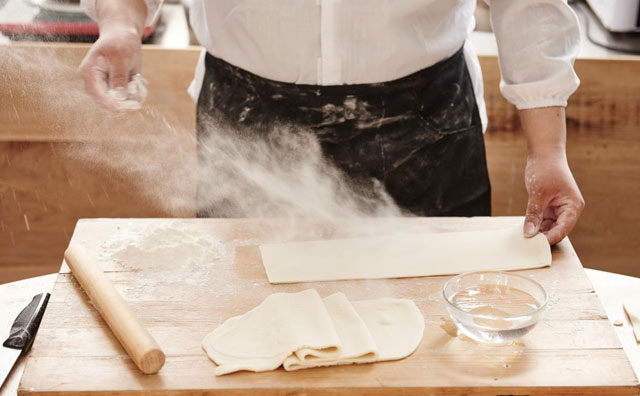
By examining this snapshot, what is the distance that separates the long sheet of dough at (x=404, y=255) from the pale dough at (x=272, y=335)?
118 mm

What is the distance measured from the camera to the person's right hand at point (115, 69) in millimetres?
1580

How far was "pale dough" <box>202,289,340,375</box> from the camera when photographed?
47.3 inches

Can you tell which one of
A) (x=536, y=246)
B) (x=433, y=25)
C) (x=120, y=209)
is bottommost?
(x=120, y=209)

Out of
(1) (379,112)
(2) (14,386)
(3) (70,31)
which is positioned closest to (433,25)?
(1) (379,112)

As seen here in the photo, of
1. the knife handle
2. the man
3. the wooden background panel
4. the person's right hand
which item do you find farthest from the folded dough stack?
the wooden background panel

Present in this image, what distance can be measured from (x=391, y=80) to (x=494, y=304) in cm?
62

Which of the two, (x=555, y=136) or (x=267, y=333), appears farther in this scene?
(x=555, y=136)

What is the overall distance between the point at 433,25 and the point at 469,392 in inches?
35.3

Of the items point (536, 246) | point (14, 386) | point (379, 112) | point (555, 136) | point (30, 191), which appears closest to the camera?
point (14, 386)

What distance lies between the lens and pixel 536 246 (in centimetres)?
154

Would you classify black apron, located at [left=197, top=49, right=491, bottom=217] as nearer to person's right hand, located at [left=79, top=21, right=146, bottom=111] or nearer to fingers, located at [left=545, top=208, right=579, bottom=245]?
person's right hand, located at [left=79, top=21, right=146, bottom=111]

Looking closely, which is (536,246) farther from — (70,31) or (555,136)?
(70,31)

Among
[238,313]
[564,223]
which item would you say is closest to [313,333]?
[238,313]

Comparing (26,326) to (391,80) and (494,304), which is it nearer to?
(494,304)
